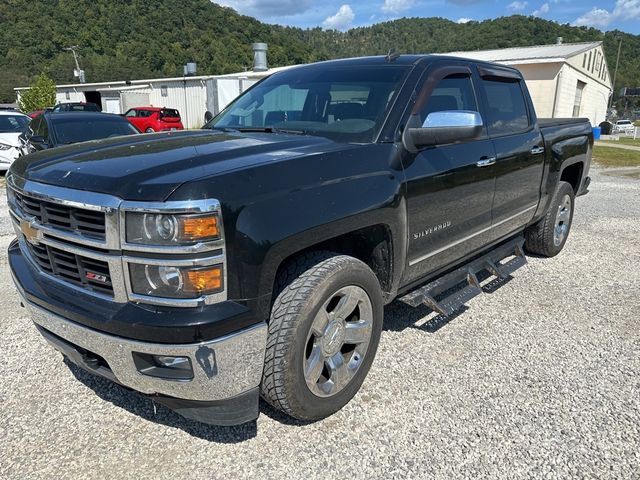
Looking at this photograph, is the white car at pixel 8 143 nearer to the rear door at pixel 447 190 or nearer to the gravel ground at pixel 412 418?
the gravel ground at pixel 412 418

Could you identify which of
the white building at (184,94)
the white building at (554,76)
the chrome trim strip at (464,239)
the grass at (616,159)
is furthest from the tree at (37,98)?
the chrome trim strip at (464,239)

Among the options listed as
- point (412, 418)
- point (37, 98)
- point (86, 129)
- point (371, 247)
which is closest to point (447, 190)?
point (371, 247)

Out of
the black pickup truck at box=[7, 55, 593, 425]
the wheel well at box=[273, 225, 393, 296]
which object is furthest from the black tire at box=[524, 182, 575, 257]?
the wheel well at box=[273, 225, 393, 296]

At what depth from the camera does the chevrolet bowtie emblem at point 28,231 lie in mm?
2510

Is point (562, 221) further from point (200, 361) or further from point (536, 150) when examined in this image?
point (200, 361)

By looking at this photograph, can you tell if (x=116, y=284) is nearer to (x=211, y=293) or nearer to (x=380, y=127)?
(x=211, y=293)

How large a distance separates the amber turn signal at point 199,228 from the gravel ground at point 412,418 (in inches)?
45.9

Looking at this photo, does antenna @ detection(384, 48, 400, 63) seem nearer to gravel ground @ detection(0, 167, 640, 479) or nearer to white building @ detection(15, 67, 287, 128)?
gravel ground @ detection(0, 167, 640, 479)

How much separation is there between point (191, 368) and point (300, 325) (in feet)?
1.76

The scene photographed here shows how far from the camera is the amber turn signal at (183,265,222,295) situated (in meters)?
2.05

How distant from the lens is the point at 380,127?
299cm

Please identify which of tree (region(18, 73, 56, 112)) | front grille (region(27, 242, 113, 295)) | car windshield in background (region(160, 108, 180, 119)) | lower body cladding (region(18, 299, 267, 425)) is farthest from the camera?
tree (region(18, 73, 56, 112))

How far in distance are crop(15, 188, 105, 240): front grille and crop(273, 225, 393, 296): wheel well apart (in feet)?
3.72

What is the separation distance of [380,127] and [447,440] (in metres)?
1.78
